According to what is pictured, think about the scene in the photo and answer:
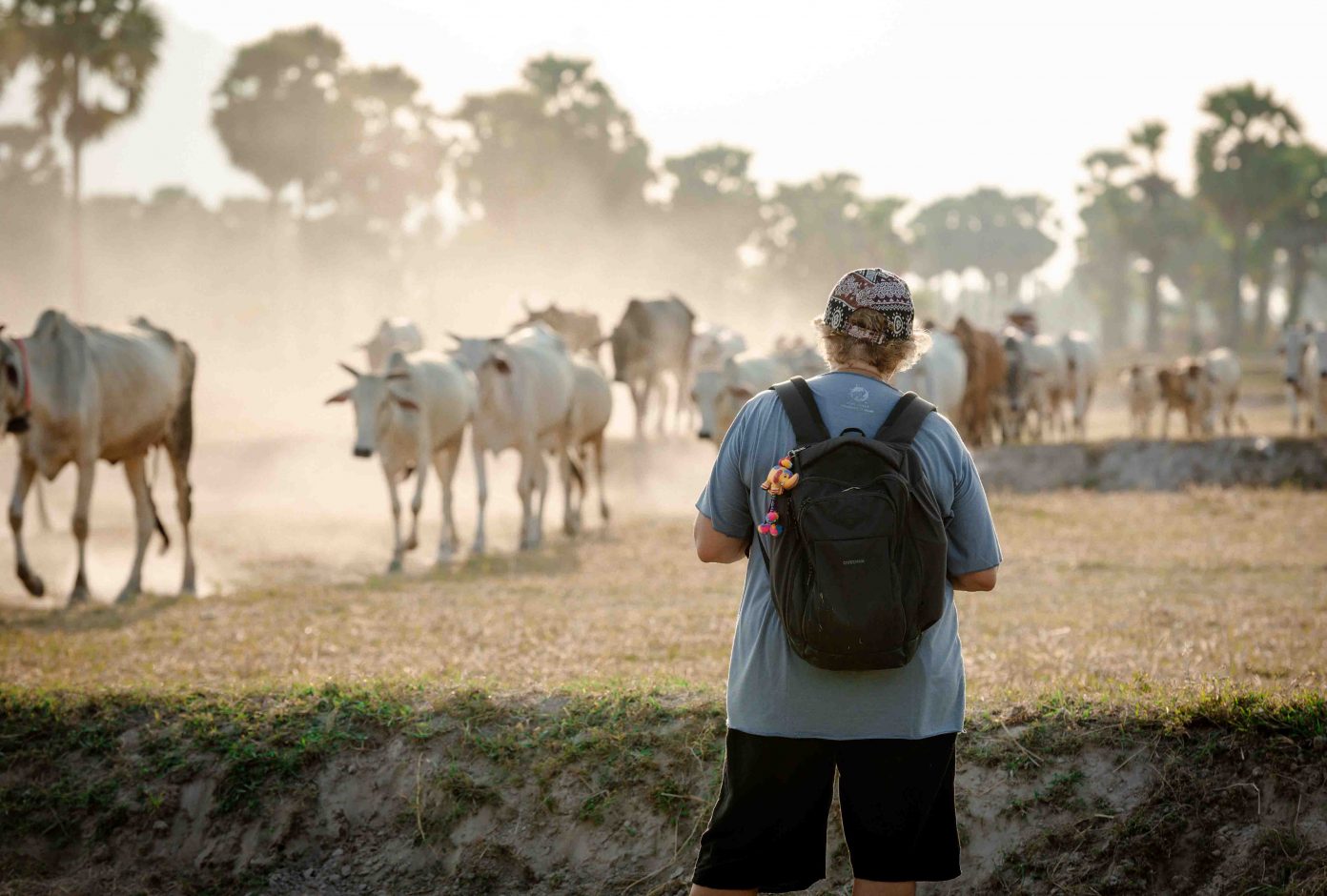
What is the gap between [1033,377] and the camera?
105 ft

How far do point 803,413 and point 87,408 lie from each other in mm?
10708

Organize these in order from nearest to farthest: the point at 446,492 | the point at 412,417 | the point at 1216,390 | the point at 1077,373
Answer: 1. the point at 412,417
2. the point at 446,492
3. the point at 1216,390
4. the point at 1077,373

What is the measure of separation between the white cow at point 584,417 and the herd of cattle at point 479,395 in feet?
0.11

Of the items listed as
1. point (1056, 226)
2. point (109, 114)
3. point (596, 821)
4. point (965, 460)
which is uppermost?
point (1056, 226)

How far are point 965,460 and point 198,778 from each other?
472cm

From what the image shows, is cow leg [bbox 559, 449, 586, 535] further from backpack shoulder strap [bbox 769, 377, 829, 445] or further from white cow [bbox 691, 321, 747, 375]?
backpack shoulder strap [bbox 769, 377, 829, 445]

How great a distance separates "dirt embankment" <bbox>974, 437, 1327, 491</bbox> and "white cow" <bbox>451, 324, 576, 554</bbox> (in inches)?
337

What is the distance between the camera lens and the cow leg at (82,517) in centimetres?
1306

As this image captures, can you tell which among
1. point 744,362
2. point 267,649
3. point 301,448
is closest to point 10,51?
point 301,448

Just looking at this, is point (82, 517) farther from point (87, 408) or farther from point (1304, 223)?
point (1304, 223)

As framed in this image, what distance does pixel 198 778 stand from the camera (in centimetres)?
705

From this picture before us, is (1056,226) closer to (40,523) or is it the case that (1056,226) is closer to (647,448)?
(647,448)

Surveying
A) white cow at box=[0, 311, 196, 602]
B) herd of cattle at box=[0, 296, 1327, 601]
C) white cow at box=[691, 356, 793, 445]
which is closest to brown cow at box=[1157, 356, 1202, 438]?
herd of cattle at box=[0, 296, 1327, 601]

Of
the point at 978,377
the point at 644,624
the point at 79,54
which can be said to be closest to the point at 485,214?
the point at 79,54
